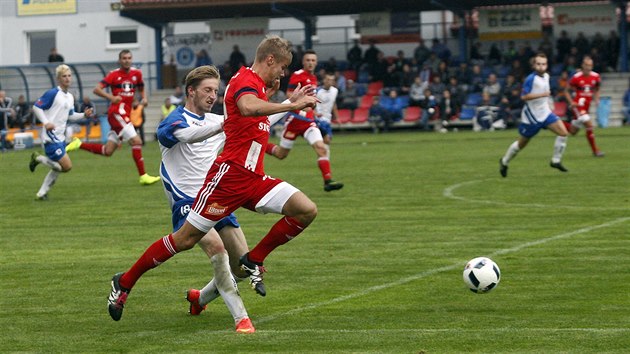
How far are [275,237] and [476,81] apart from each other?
35126 millimetres

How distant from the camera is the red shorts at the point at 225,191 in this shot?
28.0 feet

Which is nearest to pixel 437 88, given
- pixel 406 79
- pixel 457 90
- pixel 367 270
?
pixel 457 90

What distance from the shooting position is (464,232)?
1420cm

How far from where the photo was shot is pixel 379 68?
45406 mm

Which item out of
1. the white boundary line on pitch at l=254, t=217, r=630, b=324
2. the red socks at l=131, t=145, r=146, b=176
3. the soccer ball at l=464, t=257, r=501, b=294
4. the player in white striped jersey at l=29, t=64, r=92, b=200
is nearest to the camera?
the white boundary line on pitch at l=254, t=217, r=630, b=324

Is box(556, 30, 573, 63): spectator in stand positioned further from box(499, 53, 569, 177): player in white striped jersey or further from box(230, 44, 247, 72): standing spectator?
box(499, 53, 569, 177): player in white striped jersey

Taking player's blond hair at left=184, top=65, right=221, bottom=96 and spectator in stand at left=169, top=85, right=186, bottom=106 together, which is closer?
player's blond hair at left=184, top=65, right=221, bottom=96

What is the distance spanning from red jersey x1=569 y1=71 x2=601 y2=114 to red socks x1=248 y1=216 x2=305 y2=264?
18683 mm

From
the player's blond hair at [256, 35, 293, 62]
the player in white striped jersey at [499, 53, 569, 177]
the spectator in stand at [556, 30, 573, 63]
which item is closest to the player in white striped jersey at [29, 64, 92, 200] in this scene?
the player in white striped jersey at [499, 53, 569, 177]

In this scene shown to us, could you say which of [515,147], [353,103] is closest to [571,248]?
[515,147]

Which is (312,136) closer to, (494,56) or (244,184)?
(244,184)

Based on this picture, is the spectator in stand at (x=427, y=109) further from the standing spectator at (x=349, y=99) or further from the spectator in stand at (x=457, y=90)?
the standing spectator at (x=349, y=99)

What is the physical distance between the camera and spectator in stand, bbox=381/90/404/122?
4309 cm

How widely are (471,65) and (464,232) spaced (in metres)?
31.1
